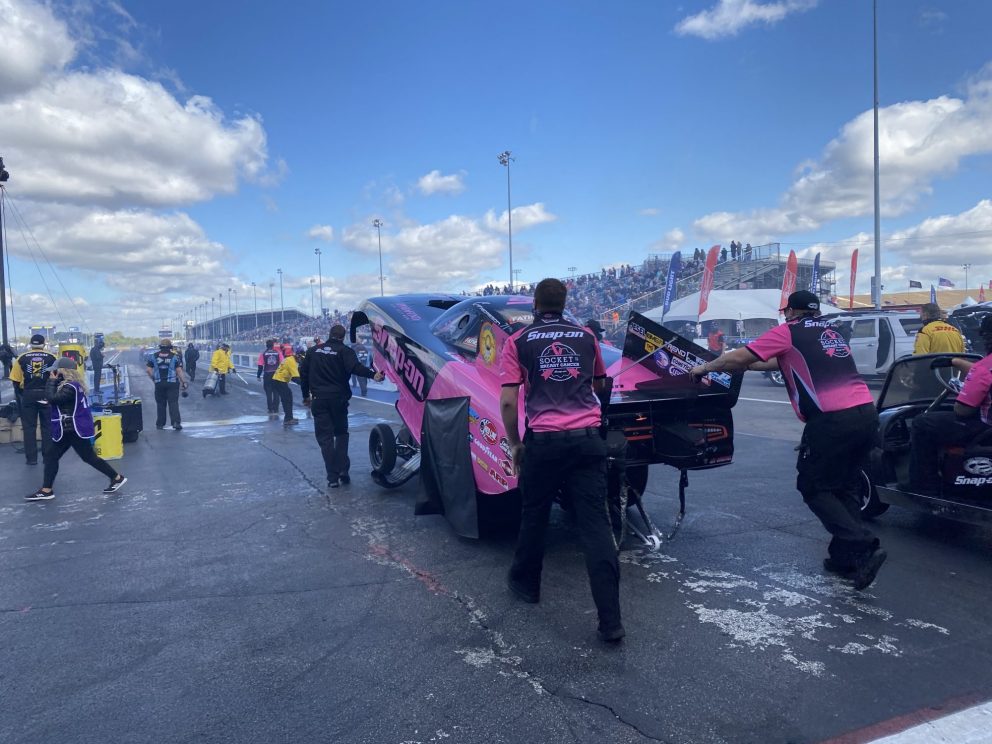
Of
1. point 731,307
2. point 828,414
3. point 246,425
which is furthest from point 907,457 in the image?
point 731,307

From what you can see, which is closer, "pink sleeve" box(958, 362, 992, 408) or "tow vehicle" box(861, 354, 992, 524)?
"pink sleeve" box(958, 362, 992, 408)

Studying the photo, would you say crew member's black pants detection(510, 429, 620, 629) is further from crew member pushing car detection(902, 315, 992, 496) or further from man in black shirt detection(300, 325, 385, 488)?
man in black shirt detection(300, 325, 385, 488)

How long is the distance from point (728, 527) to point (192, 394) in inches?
816

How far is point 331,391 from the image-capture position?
7.42 meters

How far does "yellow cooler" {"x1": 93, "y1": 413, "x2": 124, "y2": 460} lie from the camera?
32.2ft

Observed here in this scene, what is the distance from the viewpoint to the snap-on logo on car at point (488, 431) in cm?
464

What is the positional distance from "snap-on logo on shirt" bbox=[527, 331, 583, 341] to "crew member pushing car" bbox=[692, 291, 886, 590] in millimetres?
1050

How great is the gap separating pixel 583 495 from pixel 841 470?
1706mm

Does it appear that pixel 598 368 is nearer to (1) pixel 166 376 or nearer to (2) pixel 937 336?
(2) pixel 937 336

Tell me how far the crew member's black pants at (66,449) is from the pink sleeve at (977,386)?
8032 mm

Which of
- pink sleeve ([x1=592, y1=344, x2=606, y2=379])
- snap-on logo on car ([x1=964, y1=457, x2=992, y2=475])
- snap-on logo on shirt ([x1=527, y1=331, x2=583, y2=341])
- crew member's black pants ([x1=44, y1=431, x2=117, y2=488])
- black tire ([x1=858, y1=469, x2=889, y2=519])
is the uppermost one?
snap-on logo on shirt ([x1=527, y1=331, x2=583, y2=341])

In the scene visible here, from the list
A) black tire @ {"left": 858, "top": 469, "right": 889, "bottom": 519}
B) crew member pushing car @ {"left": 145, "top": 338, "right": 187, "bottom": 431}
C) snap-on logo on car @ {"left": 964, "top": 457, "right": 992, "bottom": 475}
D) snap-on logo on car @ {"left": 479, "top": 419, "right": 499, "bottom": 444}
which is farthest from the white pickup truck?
crew member pushing car @ {"left": 145, "top": 338, "right": 187, "bottom": 431}

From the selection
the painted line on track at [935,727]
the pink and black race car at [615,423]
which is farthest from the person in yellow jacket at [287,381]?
the painted line on track at [935,727]

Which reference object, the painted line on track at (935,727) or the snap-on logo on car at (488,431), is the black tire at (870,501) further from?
the snap-on logo on car at (488,431)
